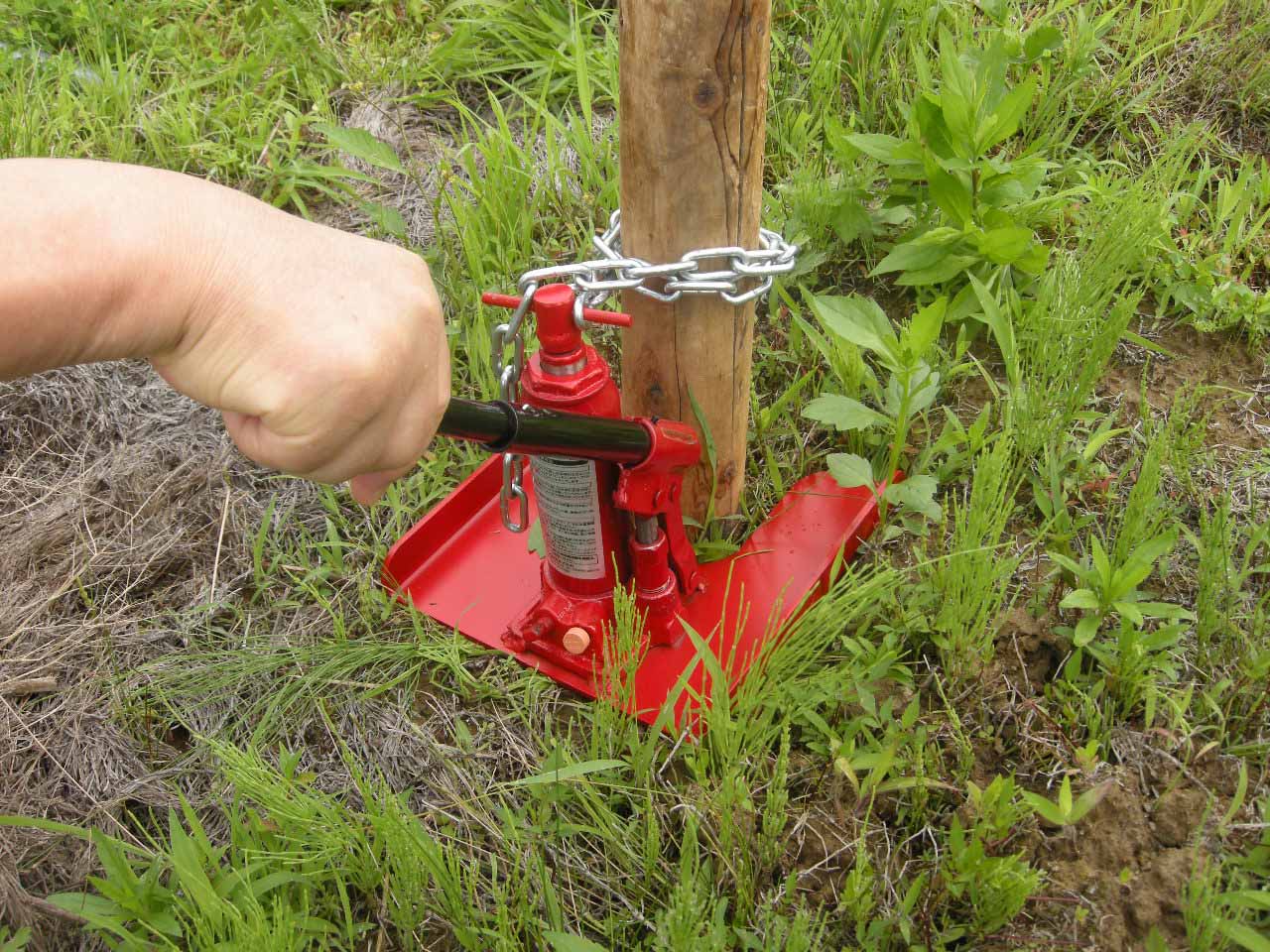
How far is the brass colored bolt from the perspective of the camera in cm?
196

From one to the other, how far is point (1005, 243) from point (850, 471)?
69 centimetres

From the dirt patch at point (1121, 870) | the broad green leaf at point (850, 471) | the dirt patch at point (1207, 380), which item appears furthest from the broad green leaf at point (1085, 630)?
the dirt patch at point (1207, 380)

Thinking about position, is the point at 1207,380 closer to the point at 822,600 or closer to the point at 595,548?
the point at 822,600

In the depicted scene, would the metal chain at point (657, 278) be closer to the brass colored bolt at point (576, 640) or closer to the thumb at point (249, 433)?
the brass colored bolt at point (576, 640)

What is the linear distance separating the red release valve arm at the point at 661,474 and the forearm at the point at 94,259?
88 centimetres

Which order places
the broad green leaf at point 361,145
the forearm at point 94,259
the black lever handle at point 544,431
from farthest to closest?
the broad green leaf at point 361,145, the black lever handle at point 544,431, the forearm at point 94,259

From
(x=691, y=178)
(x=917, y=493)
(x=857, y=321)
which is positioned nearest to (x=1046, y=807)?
(x=917, y=493)

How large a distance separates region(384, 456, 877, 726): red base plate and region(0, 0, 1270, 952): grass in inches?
2.9

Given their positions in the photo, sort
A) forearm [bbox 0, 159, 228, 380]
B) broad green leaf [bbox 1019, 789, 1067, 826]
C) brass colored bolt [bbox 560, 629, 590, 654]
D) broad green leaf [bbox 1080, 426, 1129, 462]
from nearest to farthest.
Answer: forearm [bbox 0, 159, 228, 380]
broad green leaf [bbox 1019, 789, 1067, 826]
brass colored bolt [bbox 560, 629, 590, 654]
broad green leaf [bbox 1080, 426, 1129, 462]

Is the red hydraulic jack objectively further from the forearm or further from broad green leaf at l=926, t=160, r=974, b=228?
broad green leaf at l=926, t=160, r=974, b=228

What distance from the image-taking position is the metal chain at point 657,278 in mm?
1693

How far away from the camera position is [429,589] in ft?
7.21

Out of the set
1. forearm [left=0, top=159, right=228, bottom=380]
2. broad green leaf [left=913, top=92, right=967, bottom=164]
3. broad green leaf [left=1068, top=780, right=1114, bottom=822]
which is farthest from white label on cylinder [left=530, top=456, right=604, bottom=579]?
broad green leaf [left=913, top=92, right=967, bottom=164]

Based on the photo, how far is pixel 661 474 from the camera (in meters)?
1.90
